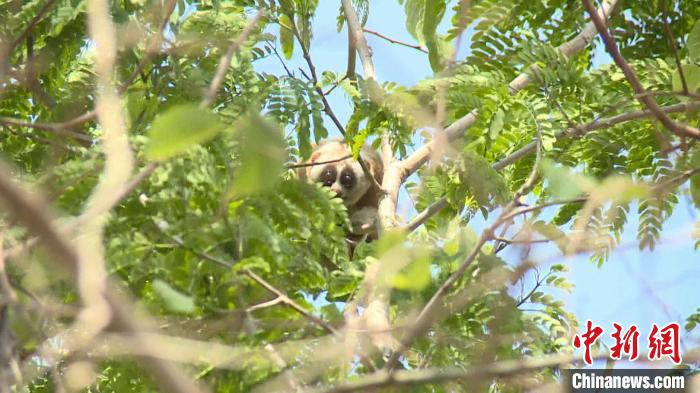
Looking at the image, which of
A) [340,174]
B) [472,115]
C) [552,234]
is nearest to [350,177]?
[340,174]

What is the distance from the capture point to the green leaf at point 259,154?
1.42 m

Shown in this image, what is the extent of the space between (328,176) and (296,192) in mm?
5399

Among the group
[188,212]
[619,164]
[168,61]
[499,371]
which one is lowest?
[499,371]

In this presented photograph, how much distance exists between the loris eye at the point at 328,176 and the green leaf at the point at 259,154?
6.79 metres

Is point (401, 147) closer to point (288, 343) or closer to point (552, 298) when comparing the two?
point (552, 298)

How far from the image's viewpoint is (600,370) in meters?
3.07

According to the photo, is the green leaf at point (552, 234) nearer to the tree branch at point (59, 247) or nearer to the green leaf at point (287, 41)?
the tree branch at point (59, 247)

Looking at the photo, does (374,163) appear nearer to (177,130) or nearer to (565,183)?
(565,183)

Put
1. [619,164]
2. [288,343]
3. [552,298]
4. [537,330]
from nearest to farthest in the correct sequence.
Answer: [288,343] → [537,330] → [552,298] → [619,164]

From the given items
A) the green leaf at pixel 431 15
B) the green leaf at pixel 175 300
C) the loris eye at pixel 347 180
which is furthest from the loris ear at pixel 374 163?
the green leaf at pixel 175 300

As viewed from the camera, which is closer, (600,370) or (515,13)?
(600,370)

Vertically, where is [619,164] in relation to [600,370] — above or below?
above

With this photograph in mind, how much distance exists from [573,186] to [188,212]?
1.13 m

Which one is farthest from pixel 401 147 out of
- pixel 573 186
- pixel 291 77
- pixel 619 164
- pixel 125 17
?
pixel 573 186
